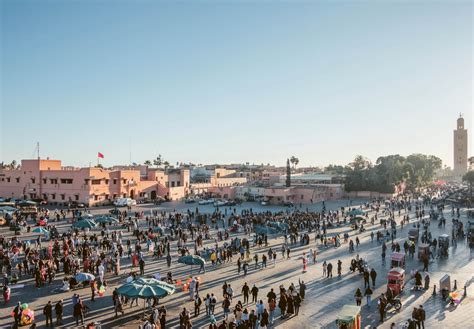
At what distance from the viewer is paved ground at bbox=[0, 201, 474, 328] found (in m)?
15.6

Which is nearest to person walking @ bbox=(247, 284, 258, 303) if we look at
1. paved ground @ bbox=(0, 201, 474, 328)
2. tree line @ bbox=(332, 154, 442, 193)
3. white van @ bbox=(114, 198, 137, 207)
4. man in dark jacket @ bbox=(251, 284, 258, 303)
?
man in dark jacket @ bbox=(251, 284, 258, 303)

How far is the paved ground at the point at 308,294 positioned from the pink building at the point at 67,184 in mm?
32877

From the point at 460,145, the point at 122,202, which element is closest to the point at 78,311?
the point at 122,202

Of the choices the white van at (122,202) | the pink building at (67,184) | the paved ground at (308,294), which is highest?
the pink building at (67,184)

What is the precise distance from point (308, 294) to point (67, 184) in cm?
4697

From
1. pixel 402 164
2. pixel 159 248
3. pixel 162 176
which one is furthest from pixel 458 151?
pixel 159 248

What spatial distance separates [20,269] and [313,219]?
2905 centimetres

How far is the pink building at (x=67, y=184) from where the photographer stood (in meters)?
56.2

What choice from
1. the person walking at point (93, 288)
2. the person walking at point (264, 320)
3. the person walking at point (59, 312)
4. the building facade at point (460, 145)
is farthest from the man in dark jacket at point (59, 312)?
the building facade at point (460, 145)

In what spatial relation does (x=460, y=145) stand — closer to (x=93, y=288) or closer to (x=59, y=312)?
(x=93, y=288)

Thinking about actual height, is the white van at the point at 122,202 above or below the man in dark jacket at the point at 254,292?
above

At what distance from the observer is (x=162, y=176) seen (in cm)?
7200

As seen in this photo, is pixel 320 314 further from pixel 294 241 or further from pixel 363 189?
pixel 363 189

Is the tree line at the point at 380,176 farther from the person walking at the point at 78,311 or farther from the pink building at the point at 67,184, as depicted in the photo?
the person walking at the point at 78,311
